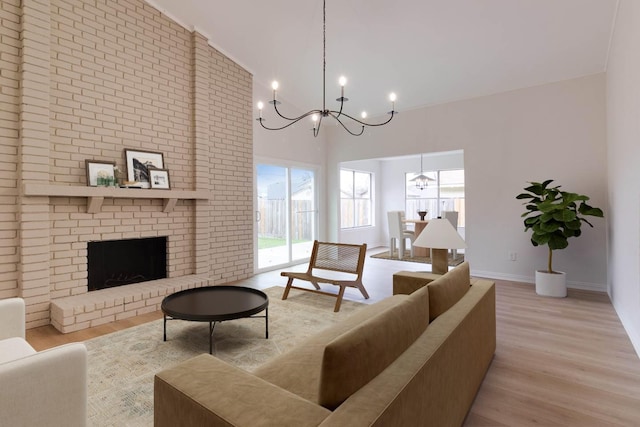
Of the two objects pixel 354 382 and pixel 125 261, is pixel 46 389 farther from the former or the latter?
pixel 125 261

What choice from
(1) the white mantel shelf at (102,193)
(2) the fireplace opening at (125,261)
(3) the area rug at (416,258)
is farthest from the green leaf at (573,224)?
(2) the fireplace opening at (125,261)

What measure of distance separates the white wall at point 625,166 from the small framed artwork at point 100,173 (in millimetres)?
4896

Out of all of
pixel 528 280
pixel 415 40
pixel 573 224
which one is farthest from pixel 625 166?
pixel 415 40

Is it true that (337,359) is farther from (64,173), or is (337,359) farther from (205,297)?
(64,173)

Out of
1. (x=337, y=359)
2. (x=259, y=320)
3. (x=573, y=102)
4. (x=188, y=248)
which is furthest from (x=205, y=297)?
(x=573, y=102)

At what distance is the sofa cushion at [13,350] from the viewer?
1660 millimetres

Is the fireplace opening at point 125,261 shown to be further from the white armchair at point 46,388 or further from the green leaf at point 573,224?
the green leaf at point 573,224

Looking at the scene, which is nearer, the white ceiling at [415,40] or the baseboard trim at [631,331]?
the baseboard trim at [631,331]

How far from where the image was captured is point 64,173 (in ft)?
11.4

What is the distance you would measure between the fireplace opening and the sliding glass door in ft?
5.48

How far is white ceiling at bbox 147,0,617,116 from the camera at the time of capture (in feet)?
12.0

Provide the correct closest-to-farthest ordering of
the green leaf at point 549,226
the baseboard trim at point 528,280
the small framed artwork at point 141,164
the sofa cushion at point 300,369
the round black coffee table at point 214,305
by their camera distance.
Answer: the sofa cushion at point 300,369 → the round black coffee table at point 214,305 → the small framed artwork at point 141,164 → the green leaf at point 549,226 → the baseboard trim at point 528,280

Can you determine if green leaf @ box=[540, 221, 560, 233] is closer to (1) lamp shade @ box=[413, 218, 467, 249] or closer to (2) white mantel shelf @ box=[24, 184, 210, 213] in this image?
(1) lamp shade @ box=[413, 218, 467, 249]

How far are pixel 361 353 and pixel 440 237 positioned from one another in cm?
182
